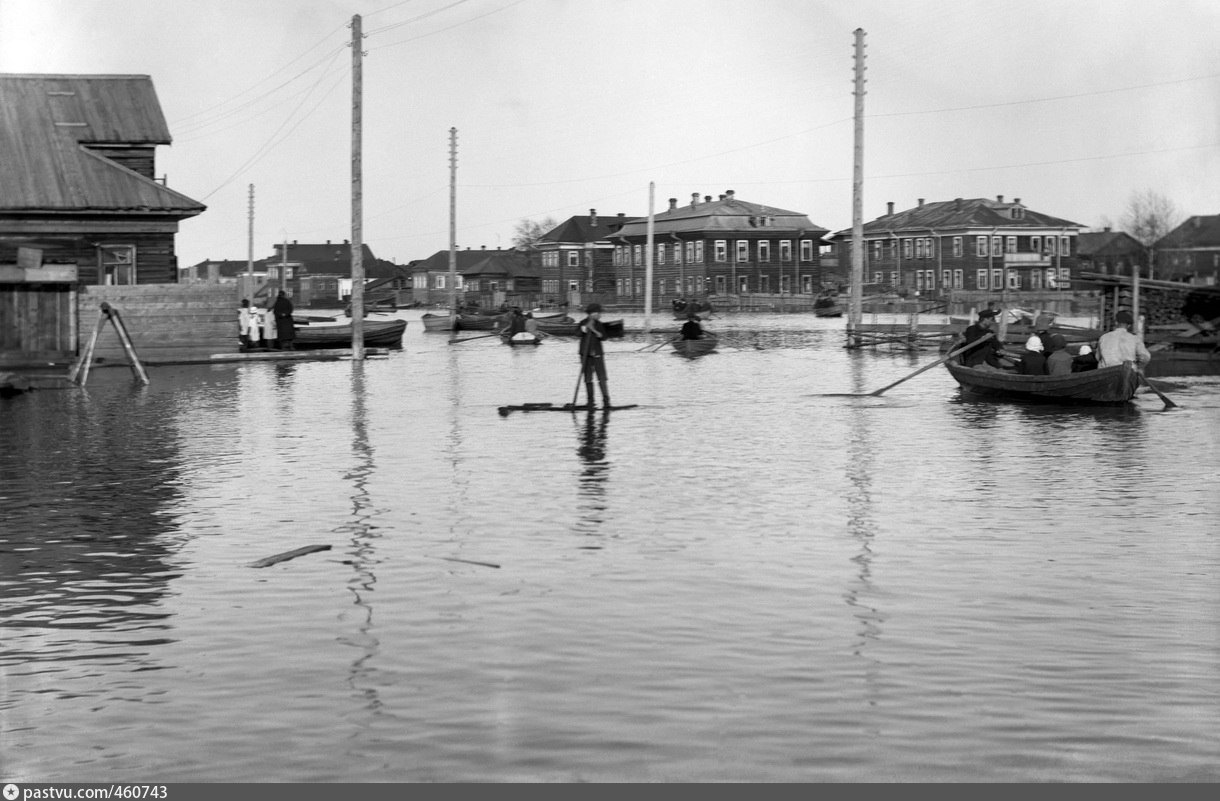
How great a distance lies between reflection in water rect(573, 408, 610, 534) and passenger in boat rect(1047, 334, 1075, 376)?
8.06 m

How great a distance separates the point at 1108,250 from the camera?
134 meters

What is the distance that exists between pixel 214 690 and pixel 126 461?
1223 centimetres

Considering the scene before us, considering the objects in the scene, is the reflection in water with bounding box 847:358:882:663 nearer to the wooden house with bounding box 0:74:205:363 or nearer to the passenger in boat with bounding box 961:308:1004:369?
the passenger in boat with bounding box 961:308:1004:369

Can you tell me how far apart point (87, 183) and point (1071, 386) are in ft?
99.9

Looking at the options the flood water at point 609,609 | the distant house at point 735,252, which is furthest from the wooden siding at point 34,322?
the distant house at point 735,252

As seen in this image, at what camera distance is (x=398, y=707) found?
7.54 metres

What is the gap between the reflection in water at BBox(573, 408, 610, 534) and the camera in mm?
14445

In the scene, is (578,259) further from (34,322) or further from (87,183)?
(34,322)

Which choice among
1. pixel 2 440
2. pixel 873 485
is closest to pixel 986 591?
pixel 873 485

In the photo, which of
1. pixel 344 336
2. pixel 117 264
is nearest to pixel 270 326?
pixel 344 336

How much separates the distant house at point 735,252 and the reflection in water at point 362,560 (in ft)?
412

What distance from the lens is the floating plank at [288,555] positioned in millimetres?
11789

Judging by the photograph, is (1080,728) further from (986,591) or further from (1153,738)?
(986,591)

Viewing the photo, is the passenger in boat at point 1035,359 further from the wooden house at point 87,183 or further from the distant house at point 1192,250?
the distant house at point 1192,250
